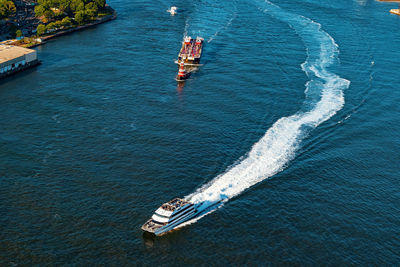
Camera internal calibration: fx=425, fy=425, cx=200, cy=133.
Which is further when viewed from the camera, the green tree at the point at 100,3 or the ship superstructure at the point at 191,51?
the green tree at the point at 100,3

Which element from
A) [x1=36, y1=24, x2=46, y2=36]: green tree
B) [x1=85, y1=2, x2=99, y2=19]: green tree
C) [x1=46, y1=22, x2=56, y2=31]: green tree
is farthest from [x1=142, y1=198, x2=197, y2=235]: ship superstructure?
[x1=85, y1=2, x2=99, y2=19]: green tree

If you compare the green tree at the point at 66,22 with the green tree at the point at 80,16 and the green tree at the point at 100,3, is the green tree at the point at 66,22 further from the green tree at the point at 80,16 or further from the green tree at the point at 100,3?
the green tree at the point at 100,3

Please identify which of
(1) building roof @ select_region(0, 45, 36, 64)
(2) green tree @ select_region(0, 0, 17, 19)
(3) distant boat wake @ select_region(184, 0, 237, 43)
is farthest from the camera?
(3) distant boat wake @ select_region(184, 0, 237, 43)

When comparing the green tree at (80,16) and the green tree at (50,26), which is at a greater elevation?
the green tree at (80,16)

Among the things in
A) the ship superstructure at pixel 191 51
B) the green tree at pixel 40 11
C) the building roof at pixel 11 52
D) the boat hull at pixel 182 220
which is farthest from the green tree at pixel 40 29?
the boat hull at pixel 182 220

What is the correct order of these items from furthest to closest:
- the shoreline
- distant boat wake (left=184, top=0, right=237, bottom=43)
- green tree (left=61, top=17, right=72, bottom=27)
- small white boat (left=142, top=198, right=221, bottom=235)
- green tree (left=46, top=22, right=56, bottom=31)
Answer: distant boat wake (left=184, top=0, right=237, bottom=43), green tree (left=61, top=17, right=72, bottom=27), green tree (left=46, top=22, right=56, bottom=31), the shoreline, small white boat (left=142, top=198, right=221, bottom=235)

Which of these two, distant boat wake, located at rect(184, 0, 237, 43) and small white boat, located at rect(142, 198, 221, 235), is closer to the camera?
small white boat, located at rect(142, 198, 221, 235)

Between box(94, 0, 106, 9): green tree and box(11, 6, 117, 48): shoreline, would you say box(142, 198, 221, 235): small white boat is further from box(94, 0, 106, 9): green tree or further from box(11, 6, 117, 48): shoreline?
box(94, 0, 106, 9): green tree
